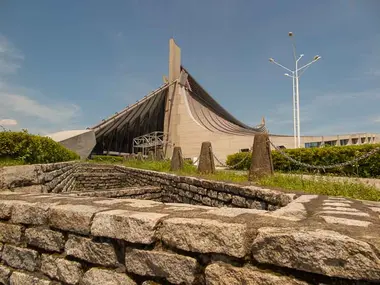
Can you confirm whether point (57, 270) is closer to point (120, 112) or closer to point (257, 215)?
point (257, 215)

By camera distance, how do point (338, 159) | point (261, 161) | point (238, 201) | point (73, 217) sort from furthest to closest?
point (338, 159) < point (261, 161) < point (238, 201) < point (73, 217)

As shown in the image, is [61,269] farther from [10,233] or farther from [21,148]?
[21,148]

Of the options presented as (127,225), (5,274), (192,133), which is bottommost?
(5,274)

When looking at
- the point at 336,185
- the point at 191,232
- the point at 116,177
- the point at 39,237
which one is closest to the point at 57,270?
the point at 39,237

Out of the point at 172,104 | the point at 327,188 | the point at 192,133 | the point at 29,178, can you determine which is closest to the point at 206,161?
the point at 327,188

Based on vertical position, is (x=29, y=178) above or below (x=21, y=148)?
below

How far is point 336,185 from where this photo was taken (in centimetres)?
452

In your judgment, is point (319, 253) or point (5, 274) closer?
point (319, 253)

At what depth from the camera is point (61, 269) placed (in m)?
2.32

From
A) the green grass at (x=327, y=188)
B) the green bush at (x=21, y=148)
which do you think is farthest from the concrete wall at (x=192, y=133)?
the green bush at (x=21, y=148)

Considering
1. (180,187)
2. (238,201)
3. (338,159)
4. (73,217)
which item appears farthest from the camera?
(338,159)

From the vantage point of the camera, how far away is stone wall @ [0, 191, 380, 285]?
1354 mm

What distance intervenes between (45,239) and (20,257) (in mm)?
378

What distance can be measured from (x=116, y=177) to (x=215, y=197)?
981cm
